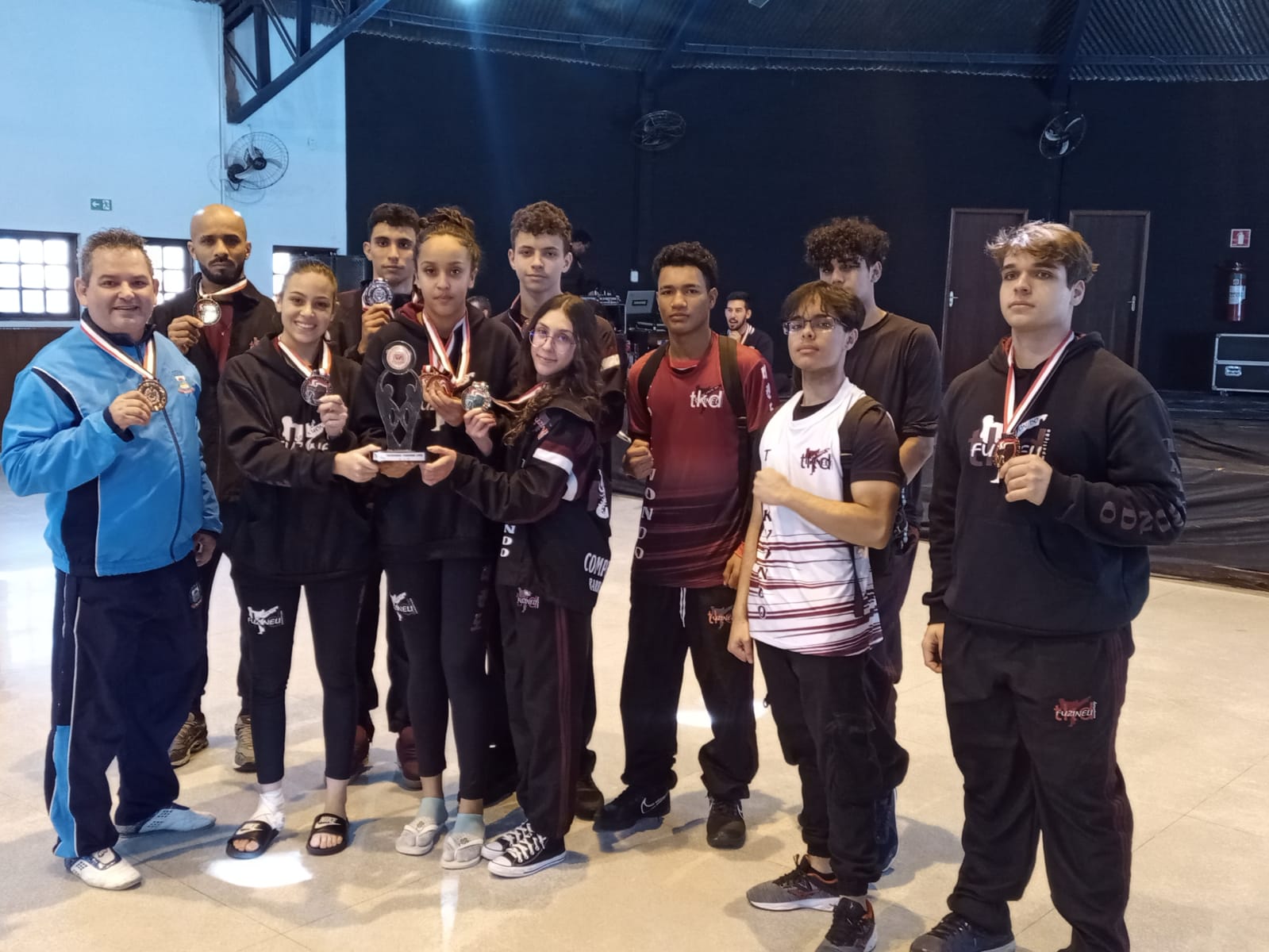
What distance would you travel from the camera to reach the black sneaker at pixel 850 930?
2.29 meters

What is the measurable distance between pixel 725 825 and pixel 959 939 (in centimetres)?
71

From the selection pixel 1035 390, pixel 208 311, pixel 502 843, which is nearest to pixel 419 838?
pixel 502 843

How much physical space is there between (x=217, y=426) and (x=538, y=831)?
1.54 m

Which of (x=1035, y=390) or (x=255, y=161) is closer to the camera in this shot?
(x=1035, y=390)

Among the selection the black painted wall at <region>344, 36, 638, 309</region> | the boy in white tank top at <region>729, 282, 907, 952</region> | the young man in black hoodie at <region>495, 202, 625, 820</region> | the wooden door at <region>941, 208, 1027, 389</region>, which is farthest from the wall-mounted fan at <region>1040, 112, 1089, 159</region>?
the boy in white tank top at <region>729, 282, 907, 952</region>

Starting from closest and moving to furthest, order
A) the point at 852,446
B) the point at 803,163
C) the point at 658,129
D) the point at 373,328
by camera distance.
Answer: the point at 852,446 < the point at 373,328 < the point at 658,129 < the point at 803,163

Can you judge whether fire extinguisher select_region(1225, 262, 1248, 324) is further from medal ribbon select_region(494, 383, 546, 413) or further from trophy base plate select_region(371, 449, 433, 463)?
trophy base plate select_region(371, 449, 433, 463)

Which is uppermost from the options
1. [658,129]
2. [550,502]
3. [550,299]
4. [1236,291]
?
[658,129]

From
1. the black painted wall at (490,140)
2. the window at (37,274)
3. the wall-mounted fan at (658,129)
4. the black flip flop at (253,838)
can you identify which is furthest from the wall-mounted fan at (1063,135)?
the black flip flop at (253,838)

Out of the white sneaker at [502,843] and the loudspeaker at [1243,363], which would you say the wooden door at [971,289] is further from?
the white sneaker at [502,843]

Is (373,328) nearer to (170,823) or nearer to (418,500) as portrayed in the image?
(418,500)

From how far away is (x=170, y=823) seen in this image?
2.87 meters

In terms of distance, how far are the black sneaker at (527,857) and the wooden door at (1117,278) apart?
1061 cm

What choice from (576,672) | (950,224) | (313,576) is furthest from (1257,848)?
(950,224)
